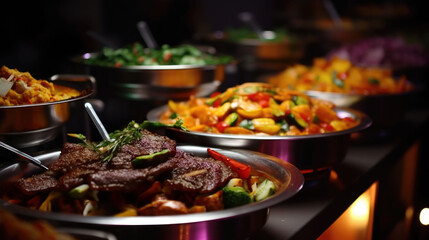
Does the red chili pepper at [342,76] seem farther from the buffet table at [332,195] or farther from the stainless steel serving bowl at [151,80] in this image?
the stainless steel serving bowl at [151,80]

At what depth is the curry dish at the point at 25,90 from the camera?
5.18 feet

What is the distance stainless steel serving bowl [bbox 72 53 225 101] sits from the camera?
91.8 inches

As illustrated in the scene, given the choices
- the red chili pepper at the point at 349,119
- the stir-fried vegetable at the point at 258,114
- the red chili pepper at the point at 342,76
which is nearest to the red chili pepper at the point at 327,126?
the stir-fried vegetable at the point at 258,114

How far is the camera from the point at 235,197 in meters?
1.32

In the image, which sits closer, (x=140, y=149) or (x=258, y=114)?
(x=140, y=149)

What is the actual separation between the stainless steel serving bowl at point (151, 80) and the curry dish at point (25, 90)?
601 mm

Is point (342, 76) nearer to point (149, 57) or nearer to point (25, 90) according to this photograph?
point (149, 57)

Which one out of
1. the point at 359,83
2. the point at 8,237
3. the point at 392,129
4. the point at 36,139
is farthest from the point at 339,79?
the point at 8,237

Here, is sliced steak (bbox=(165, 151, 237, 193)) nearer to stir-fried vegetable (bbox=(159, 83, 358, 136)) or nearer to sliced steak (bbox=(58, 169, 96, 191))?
sliced steak (bbox=(58, 169, 96, 191))

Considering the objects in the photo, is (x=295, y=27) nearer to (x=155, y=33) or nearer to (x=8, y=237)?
(x=155, y=33)

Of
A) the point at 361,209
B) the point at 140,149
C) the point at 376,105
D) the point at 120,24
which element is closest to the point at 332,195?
the point at 361,209

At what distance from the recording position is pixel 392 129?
2986 millimetres

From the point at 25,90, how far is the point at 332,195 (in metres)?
1.11

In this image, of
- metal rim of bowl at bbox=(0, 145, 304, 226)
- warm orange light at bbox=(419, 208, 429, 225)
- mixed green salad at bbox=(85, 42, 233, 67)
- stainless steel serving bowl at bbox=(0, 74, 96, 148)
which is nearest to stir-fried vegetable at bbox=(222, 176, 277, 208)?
metal rim of bowl at bbox=(0, 145, 304, 226)
